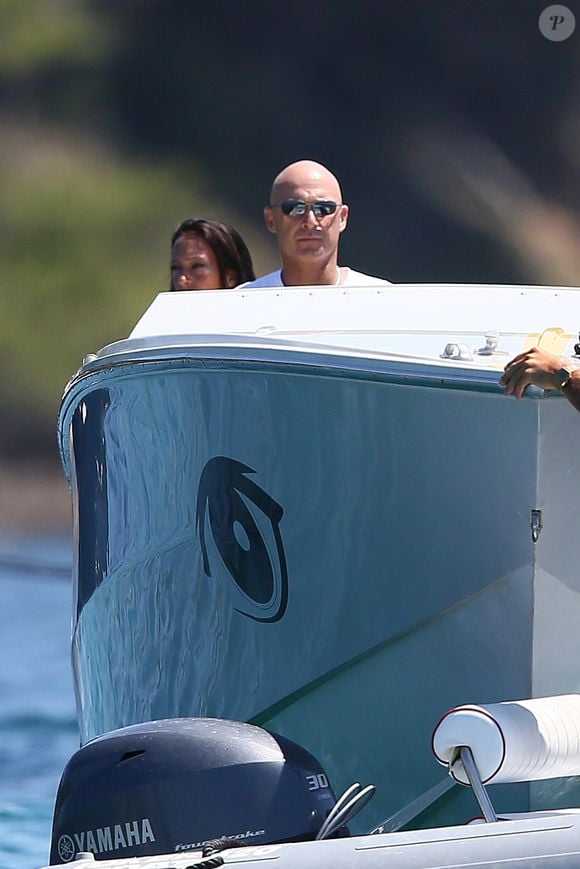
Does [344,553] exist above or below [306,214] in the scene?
below

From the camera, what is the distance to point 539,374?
2912 mm

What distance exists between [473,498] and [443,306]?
0.93m

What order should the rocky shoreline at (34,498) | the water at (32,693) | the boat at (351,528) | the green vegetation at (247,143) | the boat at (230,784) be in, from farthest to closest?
the green vegetation at (247,143) → the rocky shoreline at (34,498) → the water at (32,693) → the boat at (351,528) → the boat at (230,784)

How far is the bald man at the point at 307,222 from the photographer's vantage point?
13.6 feet

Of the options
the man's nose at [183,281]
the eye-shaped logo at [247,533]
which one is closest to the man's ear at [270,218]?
the man's nose at [183,281]

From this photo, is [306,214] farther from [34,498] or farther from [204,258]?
[34,498]

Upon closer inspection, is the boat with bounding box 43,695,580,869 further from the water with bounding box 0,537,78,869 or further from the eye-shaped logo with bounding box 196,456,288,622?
the water with bounding box 0,537,78,869

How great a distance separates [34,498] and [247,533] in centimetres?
1416

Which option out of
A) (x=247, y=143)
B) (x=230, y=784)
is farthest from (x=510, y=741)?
(x=247, y=143)

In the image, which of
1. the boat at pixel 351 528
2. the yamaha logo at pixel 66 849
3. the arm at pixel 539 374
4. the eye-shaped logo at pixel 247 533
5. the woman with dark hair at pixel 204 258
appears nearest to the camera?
the yamaha logo at pixel 66 849

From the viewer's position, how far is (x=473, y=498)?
315 cm

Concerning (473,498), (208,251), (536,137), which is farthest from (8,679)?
(536,137)

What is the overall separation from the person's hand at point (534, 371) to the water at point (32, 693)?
11.8ft

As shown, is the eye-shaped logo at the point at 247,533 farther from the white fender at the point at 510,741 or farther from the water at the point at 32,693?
the water at the point at 32,693
